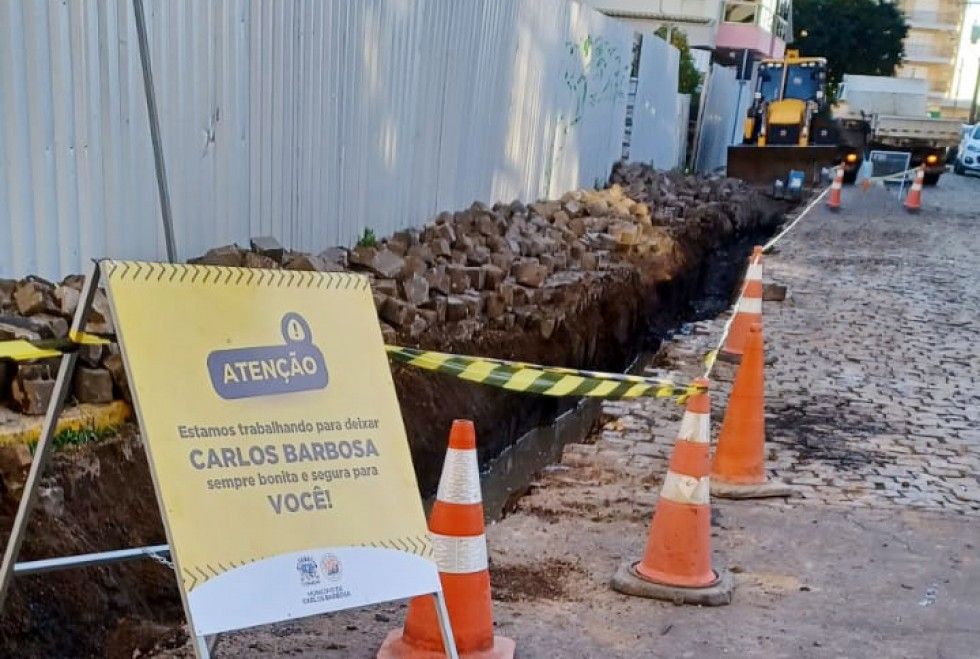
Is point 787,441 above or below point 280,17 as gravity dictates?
below

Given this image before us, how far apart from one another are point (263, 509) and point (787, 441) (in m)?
4.67

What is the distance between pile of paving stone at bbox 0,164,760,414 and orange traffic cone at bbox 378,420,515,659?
1.91m

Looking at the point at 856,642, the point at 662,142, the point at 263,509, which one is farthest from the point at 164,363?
the point at 662,142

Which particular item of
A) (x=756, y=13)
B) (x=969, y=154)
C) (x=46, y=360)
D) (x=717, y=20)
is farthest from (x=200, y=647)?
(x=756, y=13)

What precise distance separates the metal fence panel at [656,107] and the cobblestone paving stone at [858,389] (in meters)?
4.79

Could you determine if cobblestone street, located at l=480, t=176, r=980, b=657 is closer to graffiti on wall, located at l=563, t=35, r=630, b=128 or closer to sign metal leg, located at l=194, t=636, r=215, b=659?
sign metal leg, located at l=194, t=636, r=215, b=659

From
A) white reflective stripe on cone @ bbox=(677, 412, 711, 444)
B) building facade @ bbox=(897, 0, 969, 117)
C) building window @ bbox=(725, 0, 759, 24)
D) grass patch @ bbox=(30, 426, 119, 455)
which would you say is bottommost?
grass patch @ bbox=(30, 426, 119, 455)

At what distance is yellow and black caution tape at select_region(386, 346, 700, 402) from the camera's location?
3.89 m

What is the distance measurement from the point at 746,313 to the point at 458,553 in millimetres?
5324

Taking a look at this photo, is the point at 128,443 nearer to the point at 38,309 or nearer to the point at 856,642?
the point at 38,309

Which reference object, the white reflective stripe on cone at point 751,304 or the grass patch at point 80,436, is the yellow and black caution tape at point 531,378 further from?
the white reflective stripe on cone at point 751,304

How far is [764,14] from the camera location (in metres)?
45.8

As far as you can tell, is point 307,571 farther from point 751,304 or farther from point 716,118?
point 716,118

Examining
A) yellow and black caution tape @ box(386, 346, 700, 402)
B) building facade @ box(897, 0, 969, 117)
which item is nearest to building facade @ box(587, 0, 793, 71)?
yellow and black caution tape @ box(386, 346, 700, 402)
